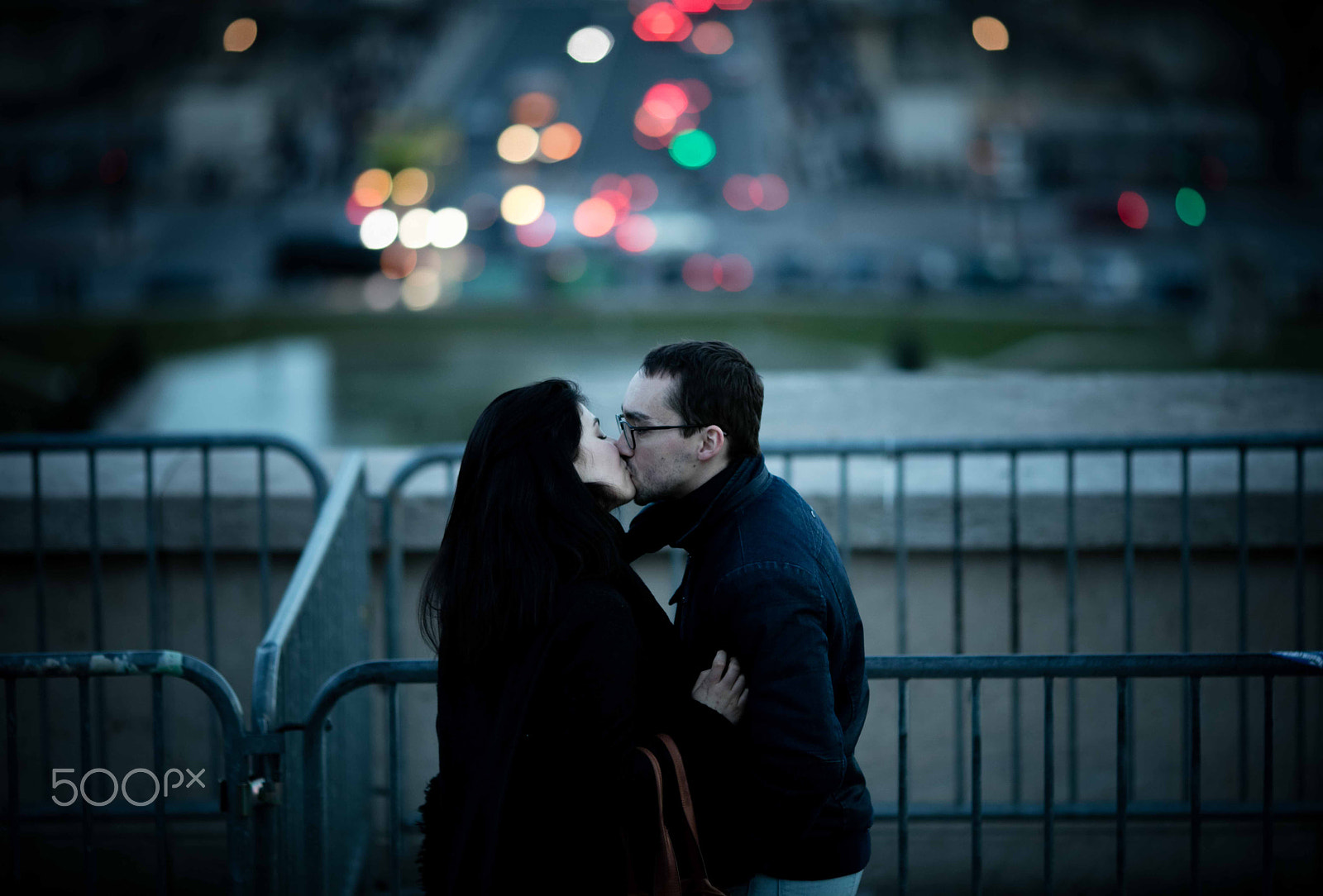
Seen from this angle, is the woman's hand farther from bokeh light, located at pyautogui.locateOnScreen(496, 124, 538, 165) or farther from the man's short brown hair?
bokeh light, located at pyautogui.locateOnScreen(496, 124, 538, 165)

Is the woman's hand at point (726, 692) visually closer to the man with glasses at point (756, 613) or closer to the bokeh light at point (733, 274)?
the man with glasses at point (756, 613)

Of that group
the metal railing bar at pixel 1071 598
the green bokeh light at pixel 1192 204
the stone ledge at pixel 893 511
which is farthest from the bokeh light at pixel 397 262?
the metal railing bar at pixel 1071 598

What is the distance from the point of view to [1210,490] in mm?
5090

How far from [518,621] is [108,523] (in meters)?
3.43

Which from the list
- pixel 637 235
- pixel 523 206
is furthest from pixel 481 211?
pixel 637 235

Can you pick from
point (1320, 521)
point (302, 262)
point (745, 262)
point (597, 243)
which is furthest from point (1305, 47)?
point (1320, 521)

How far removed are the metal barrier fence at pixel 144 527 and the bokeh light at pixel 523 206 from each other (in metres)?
39.2

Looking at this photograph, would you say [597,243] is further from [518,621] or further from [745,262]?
[518,621]

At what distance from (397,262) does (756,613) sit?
119 ft

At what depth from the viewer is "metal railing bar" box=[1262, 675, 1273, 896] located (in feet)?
10.1

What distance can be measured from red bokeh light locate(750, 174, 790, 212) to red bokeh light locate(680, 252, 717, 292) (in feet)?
64.1

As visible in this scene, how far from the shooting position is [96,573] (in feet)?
16.3

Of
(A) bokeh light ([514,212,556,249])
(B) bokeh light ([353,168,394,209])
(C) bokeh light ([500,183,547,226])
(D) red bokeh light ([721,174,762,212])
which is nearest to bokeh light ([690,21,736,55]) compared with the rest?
(D) red bokeh light ([721,174,762,212])

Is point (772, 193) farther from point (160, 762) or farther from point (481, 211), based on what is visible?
point (160, 762)
